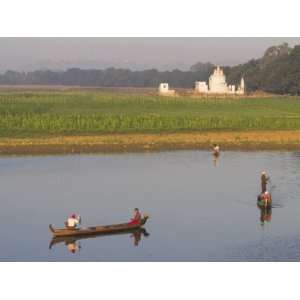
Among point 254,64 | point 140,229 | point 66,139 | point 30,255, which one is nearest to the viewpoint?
point 30,255

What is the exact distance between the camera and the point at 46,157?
3953 cm

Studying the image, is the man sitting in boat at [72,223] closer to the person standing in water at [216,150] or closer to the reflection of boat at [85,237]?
the reflection of boat at [85,237]

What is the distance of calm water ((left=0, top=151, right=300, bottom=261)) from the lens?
67.9ft

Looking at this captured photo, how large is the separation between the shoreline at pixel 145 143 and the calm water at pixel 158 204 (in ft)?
6.84

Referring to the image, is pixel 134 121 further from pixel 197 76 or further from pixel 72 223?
pixel 197 76

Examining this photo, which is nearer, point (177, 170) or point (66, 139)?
point (177, 170)

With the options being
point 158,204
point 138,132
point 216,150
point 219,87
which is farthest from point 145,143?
point 219,87

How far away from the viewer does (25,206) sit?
88.1 feet

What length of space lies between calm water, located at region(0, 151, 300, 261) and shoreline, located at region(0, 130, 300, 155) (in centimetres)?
208

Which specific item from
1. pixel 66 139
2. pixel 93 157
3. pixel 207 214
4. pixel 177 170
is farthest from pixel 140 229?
pixel 66 139

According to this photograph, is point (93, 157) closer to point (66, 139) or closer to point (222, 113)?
point (66, 139)

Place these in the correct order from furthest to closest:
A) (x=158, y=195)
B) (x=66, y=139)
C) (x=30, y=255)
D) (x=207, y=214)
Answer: (x=66, y=139)
(x=158, y=195)
(x=207, y=214)
(x=30, y=255)

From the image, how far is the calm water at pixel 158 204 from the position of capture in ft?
67.9

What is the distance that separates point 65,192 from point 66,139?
50.2 feet
